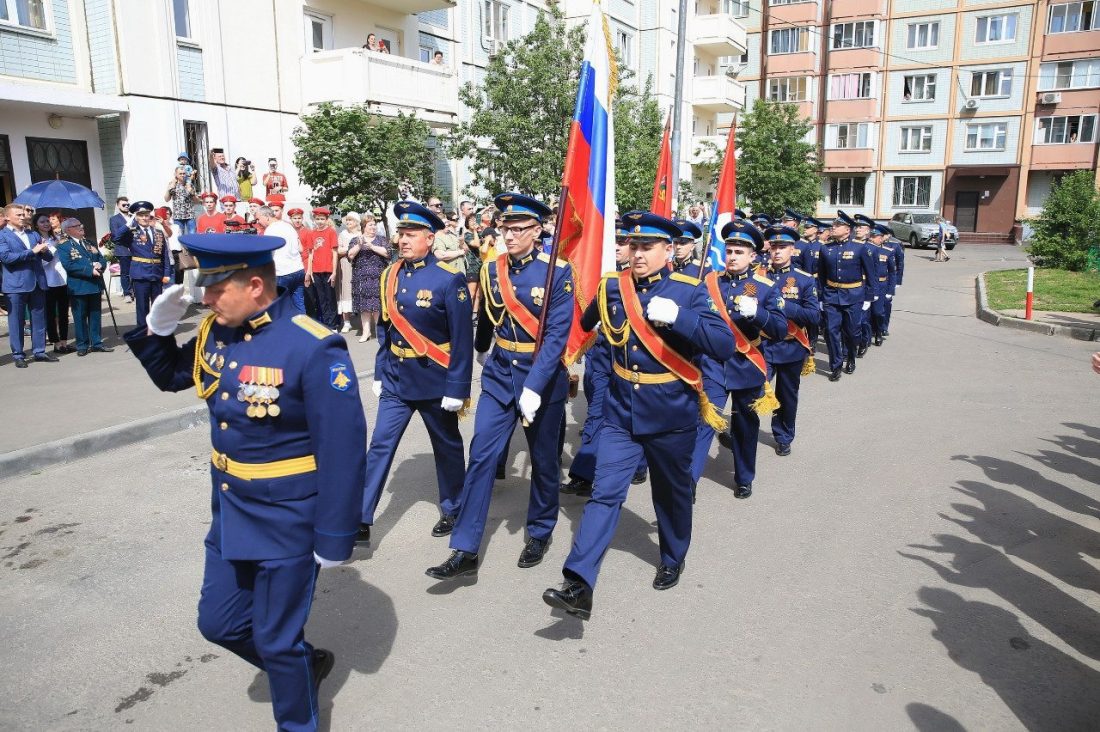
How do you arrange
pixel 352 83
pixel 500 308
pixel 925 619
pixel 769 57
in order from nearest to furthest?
pixel 925 619 → pixel 500 308 → pixel 352 83 → pixel 769 57

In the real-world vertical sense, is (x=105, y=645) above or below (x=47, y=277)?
below

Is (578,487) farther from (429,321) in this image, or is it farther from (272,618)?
(272,618)

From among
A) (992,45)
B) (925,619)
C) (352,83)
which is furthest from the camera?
(992,45)

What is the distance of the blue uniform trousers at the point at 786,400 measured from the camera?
7.64 metres

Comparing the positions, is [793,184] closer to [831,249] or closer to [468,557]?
[831,249]

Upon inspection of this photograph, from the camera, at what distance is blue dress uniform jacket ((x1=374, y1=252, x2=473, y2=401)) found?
537 cm

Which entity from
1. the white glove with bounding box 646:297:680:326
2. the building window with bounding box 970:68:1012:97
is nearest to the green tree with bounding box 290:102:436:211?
the white glove with bounding box 646:297:680:326

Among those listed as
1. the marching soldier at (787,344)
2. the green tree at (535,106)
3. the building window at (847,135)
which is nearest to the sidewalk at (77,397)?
the marching soldier at (787,344)

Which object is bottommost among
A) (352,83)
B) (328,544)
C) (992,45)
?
(328,544)

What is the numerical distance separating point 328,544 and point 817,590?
9.89 feet

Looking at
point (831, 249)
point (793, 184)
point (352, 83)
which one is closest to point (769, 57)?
point (793, 184)

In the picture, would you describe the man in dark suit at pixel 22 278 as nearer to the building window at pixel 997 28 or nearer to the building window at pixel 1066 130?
the building window at pixel 1066 130

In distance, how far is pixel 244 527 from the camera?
10.4ft

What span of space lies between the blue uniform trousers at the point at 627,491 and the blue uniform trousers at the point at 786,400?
3095 mm
